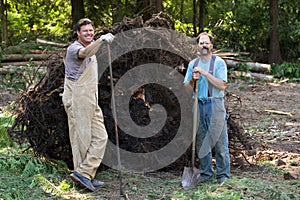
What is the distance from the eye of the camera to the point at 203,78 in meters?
5.28

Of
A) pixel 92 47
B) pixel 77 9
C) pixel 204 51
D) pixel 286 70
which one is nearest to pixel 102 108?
pixel 92 47

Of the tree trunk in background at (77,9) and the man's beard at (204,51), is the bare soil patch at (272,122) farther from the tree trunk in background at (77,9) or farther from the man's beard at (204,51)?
the tree trunk in background at (77,9)

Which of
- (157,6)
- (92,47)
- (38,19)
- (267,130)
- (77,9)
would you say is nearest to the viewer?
(92,47)

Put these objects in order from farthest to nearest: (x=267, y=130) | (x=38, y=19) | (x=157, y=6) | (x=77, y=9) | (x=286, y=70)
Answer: (x=38, y=19) → (x=77, y=9) → (x=286, y=70) → (x=157, y=6) → (x=267, y=130)

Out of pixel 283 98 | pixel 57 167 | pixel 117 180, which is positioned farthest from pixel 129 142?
pixel 283 98

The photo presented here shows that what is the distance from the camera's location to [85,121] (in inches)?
204

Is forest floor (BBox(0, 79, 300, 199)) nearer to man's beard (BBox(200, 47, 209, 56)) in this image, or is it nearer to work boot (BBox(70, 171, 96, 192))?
work boot (BBox(70, 171, 96, 192))

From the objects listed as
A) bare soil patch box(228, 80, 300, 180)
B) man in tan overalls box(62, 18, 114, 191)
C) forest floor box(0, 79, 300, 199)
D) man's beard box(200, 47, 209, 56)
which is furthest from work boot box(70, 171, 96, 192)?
bare soil patch box(228, 80, 300, 180)

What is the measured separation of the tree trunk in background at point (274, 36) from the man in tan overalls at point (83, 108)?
13.7m

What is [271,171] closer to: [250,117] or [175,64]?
[175,64]

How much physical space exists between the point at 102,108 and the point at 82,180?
1131mm

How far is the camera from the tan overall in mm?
5148

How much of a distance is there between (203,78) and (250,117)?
15.8 ft

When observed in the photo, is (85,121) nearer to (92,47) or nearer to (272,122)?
(92,47)
